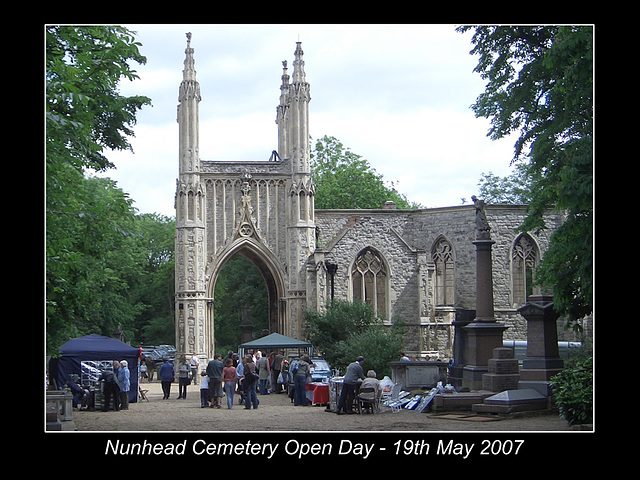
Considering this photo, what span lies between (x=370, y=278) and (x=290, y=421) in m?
20.3

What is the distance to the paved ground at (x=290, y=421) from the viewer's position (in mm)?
16734

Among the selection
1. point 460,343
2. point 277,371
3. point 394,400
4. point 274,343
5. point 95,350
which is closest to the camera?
point 394,400

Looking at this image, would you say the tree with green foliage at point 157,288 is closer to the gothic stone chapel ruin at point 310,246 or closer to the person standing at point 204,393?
the gothic stone chapel ruin at point 310,246

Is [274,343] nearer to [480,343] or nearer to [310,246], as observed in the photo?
[480,343]

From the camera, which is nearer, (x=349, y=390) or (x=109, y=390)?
(x=349, y=390)

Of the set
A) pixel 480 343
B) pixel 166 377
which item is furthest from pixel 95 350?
pixel 480 343

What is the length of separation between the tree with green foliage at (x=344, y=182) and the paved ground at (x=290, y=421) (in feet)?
109

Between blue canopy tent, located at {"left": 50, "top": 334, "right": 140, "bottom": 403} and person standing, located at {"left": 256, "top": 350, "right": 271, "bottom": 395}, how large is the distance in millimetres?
4281

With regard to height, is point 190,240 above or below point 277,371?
above

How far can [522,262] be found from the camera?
38.9 metres

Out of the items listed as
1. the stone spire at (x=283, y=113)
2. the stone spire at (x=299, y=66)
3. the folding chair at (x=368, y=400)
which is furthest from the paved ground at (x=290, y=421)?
the stone spire at (x=283, y=113)

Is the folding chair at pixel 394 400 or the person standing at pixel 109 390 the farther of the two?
the person standing at pixel 109 390

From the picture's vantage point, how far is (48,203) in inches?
557

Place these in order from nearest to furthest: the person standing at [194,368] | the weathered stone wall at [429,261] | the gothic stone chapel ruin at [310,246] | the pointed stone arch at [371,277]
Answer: the person standing at [194,368]
the weathered stone wall at [429,261]
the gothic stone chapel ruin at [310,246]
the pointed stone arch at [371,277]
